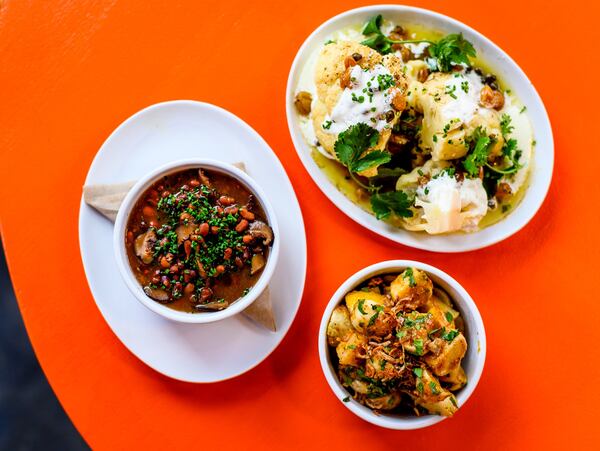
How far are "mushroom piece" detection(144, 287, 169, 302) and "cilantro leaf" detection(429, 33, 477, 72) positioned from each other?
4.71ft

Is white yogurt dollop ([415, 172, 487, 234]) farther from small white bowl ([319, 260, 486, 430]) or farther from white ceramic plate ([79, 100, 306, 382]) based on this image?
white ceramic plate ([79, 100, 306, 382])

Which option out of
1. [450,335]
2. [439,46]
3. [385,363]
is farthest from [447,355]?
[439,46]

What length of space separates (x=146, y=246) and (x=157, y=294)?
0.17 meters

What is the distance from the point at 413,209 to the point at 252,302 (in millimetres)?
763

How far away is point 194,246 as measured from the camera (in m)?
1.98

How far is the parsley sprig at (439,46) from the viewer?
7.60 feet

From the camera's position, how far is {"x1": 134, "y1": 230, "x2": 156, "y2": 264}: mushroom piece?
199 centimetres

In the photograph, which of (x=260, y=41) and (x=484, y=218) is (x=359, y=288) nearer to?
(x=484, y=218)

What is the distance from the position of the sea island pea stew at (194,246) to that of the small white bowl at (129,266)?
A: 0.02 meters

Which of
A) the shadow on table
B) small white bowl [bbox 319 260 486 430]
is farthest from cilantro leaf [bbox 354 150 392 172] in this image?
the shadow on table

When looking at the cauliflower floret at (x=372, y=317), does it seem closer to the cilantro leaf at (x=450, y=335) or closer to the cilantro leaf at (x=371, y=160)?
the cilantro leaf at (x=450, y=335)

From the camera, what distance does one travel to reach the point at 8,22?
2.42 metres

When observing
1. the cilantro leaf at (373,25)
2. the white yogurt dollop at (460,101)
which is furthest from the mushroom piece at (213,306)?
the cilantro leaf at (373,25)

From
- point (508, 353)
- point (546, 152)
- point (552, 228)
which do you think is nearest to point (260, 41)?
point (546, 152)
